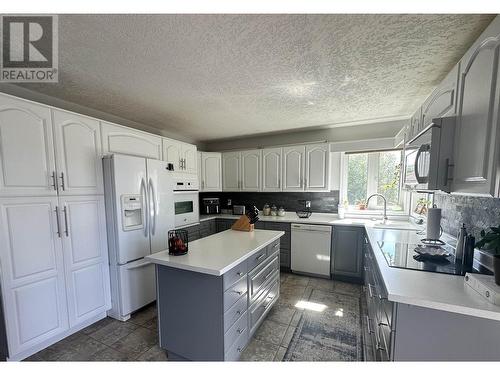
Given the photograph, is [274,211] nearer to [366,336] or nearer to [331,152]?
[331,152]

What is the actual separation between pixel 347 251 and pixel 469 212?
4.87ft

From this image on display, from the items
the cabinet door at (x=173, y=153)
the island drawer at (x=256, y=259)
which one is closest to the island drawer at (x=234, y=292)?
the island drawer at (x=256, y=259)

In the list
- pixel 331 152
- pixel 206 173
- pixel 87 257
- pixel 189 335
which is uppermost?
pixel 331 152

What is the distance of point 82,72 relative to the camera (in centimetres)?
157

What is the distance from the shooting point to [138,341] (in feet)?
5.85

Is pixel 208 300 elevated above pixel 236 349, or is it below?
above

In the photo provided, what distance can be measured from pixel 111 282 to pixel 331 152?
3.40 metres

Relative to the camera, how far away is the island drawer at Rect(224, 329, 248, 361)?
1.39 metres

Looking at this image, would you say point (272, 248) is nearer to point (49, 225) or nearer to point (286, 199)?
point (286, 199)

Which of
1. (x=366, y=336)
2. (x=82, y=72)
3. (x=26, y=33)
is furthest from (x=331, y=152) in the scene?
(x=26, y=33)

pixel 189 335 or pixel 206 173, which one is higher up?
pixel 206 173

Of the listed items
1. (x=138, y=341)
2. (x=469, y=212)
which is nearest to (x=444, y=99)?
(x=469, y=212)

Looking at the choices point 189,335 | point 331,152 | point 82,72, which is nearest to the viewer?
point 189,335

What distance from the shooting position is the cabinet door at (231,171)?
3.84m
